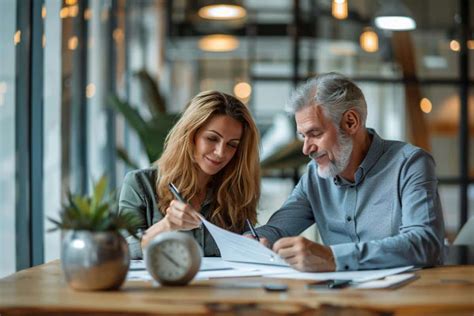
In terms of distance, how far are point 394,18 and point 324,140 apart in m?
6.85

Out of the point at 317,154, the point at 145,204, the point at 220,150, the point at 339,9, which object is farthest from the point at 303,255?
the point at 339,9

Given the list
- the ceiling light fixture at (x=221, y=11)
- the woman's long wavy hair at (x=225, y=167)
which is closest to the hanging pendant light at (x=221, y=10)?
the ceiling light fixture at (x=221, y=11)

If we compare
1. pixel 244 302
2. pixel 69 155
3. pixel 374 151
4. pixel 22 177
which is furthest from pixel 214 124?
pixel 69 155

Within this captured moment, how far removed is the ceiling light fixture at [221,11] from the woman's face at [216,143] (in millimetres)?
6062

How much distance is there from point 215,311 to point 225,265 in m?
0.80

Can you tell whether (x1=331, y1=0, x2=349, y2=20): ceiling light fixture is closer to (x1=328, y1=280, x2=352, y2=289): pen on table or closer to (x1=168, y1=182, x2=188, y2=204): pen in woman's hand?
(x1=168, y1=182, x2=188, y2=204): pen in woman's hand

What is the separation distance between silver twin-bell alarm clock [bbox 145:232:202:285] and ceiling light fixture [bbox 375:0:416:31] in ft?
25.4

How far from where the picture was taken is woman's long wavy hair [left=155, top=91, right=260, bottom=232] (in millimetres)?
3453

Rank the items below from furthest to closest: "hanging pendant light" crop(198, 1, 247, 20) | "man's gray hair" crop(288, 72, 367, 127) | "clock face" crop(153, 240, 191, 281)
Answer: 1. "hanging pendant light" crop(198, 1, 247, 20)
2. "man's gray hair" crop(288, 72, 367, 127)
3. "clock face" crop(153, 240, 191, 281)

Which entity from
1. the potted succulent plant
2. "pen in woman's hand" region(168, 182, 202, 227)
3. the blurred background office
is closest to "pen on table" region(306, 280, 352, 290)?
the potted succulent plant

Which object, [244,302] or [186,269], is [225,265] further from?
[244,302]

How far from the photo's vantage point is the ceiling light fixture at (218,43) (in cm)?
1043

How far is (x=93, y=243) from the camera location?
236 centimetres

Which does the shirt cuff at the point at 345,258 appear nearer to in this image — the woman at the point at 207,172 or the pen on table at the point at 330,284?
the pen on table at the point at 330,284
